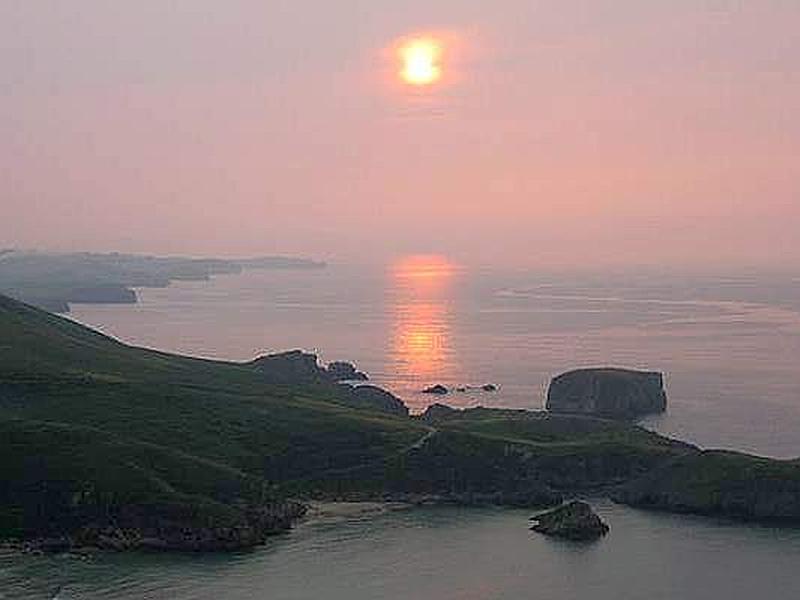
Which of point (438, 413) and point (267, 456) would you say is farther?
point (438, 413)

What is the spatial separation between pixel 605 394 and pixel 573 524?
235ft

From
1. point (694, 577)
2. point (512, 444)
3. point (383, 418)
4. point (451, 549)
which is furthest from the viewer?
point (383, 418)

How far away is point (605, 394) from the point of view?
159500mm

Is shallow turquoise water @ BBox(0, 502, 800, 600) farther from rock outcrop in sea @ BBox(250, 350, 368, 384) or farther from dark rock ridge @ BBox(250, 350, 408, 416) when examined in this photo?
rock outcrop in sea @ BBox(250, 350, 368, 384)

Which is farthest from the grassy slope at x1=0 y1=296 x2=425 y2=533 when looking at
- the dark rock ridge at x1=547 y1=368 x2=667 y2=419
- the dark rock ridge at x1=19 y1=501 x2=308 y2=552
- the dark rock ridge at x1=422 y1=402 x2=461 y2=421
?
the dark rock ridge at x1=547 y1=368 x2=667 y2=419

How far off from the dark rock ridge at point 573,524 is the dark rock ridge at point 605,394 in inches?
2612

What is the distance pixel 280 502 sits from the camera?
93125mm

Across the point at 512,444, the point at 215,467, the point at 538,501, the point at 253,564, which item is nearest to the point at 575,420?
the point at 512,444

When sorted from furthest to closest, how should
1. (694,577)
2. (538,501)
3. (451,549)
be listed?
(538,501), (451,549), (694,577)

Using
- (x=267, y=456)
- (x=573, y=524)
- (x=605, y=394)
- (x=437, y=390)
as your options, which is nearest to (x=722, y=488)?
(x=573, y=524)

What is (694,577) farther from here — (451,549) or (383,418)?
(383,418)

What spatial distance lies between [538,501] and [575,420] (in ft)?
122

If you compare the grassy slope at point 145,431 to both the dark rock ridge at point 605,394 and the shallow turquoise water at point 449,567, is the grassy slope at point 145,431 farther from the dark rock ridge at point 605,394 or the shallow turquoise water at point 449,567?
the dark rock ridge at point 605,394

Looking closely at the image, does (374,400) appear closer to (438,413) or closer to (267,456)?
(438,413)
